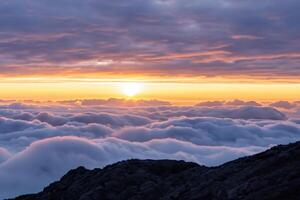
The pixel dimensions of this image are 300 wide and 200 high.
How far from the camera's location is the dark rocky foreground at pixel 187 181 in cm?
1951

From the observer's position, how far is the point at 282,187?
1850 centimetres

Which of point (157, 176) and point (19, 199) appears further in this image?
Answer: point (19, 199)

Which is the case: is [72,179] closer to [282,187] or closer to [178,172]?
[178,172]

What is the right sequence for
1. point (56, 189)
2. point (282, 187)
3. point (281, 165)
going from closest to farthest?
point (282, 187) → point (281, 165) → point (56, 189)

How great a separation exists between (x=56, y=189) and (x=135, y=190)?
311 inches

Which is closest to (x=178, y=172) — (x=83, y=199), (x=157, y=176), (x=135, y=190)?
(x=157, y=176)

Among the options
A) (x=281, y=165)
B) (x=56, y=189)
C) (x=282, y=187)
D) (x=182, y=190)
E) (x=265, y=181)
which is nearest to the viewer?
(x=282, y=187)

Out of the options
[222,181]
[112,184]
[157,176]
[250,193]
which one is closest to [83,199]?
[112,184]

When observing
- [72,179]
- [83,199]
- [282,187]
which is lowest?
[282,187]

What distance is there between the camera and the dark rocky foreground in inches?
768

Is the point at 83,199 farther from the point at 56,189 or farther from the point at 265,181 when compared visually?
the point at 265,181

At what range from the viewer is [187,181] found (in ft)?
85.3

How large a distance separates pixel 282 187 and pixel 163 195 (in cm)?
837

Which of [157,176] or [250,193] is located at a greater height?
[157,176]
